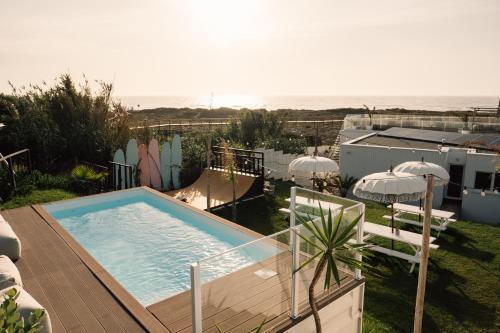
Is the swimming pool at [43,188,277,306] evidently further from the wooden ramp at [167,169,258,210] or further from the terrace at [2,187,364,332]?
the terrace at [2,187,364,332]

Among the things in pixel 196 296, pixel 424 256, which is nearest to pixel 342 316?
pixel 424 256

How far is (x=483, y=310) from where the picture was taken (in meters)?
6.51

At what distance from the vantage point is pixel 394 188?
7.82 meters

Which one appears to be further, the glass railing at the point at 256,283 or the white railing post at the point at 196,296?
the glass railing at the point at 256,283

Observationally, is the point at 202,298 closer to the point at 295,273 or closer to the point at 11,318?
the point at 295,273

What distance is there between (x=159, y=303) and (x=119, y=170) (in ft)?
→ 29.7

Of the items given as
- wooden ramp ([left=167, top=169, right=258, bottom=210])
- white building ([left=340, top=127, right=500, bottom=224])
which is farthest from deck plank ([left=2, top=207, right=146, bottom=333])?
white building ([left=340, top=127, right=500, bottom=224])

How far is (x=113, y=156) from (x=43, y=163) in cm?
314

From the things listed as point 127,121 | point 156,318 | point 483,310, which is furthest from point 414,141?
point 156,318

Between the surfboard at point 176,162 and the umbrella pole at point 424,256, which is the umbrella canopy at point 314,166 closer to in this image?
the surfboard at point 176,162

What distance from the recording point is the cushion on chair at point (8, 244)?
6094 mm

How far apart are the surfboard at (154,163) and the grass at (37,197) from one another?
304cm

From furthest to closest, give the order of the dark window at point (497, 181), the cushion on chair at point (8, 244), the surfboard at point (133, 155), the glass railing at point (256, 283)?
the surfboard at point (133, 155) → the dark window at point (497, 181) → the cushion on chair at point (8, 244) → the glass railing at point (256, 283)

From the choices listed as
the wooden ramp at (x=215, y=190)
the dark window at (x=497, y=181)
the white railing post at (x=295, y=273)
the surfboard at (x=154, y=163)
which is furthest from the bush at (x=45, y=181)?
the dark window at (x=497, y=181)
